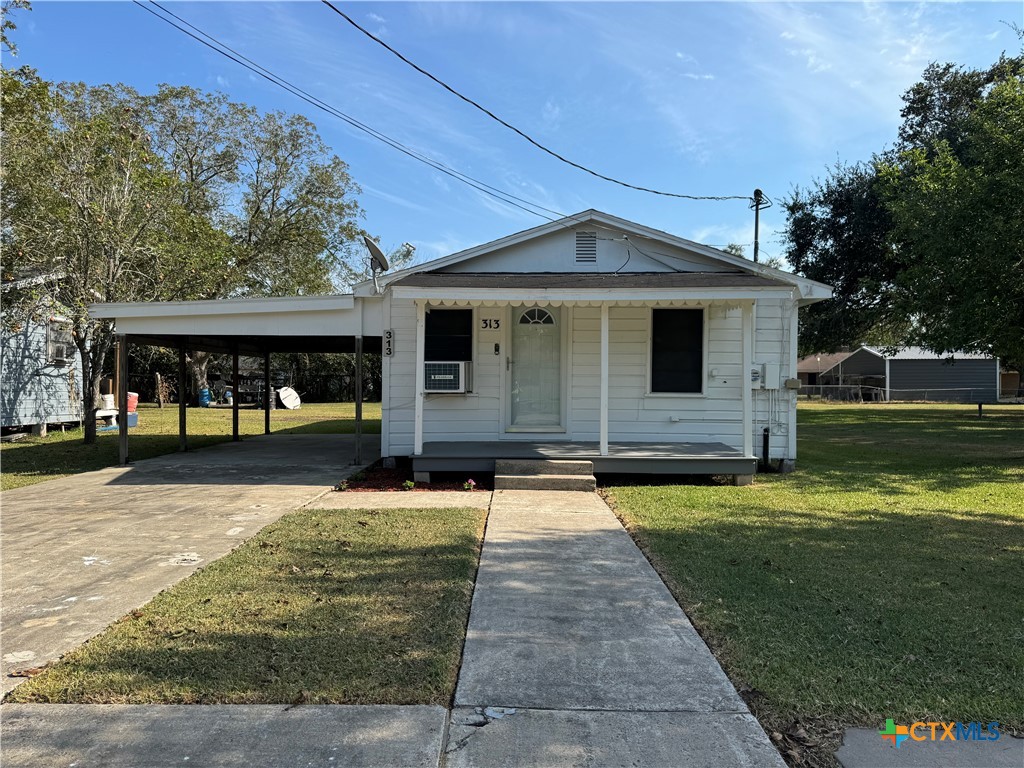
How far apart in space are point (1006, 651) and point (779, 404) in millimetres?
6619

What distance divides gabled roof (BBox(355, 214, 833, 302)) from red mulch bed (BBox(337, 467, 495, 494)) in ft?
8.95

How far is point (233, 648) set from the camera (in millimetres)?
3172

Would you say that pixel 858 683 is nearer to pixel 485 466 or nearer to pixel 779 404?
pixel 485 466

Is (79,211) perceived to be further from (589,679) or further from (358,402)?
(589,679)

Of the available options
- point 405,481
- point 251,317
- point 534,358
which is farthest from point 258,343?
point 534,358

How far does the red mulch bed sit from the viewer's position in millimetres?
8156

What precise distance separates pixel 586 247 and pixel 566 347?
1.65 metres

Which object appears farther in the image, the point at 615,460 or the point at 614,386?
the point at 614,386

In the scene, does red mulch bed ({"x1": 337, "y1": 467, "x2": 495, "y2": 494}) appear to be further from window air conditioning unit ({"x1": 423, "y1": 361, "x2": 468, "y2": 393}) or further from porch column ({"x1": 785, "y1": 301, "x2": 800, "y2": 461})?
porch column ({"x1": 785, "y1": 301, "x2": 800, "y2": 461})

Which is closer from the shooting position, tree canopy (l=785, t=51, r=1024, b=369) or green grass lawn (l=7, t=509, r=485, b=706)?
green grass lawn (l=7, t=509, r=485, b=706)

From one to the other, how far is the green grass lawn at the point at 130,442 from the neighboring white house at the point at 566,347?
2676mm

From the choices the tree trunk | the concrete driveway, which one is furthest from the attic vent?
the tree trunk

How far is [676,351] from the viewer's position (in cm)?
945

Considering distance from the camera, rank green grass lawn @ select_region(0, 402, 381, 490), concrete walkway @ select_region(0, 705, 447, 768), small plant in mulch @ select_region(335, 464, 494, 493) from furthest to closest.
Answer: green grass lawn @ select_region(0, 402, 381, 490)
small plant in mulch @ select_region(335, 464, 494, 493)
concrete walkway @ select_region(0, 705, 447, 768)
